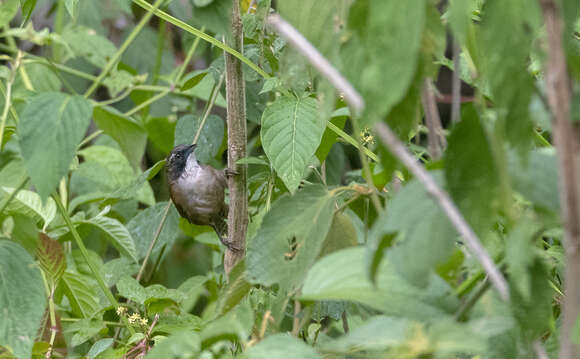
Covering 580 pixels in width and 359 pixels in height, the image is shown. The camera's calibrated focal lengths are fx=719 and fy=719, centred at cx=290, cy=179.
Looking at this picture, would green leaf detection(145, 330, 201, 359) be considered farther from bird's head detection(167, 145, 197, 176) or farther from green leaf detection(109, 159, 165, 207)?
bird's head detection(167, 145, 197, 176)

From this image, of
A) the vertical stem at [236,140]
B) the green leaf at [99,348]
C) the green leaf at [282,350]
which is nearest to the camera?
the green leaf at [282,350]

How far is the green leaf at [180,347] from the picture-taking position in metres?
0.97

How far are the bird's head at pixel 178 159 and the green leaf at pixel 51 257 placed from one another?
4.20 ft

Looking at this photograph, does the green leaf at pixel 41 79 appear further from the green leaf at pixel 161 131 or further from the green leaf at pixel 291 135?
the green leaf at pixel 291 135

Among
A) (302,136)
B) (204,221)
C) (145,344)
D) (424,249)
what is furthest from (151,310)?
(424,249)

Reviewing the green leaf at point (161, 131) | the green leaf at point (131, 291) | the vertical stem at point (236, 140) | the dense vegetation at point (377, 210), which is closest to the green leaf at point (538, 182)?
the dense vegetation at point (377, 210)

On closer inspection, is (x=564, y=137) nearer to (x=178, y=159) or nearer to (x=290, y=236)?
(x=290, y=236)

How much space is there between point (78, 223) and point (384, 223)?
1993mm

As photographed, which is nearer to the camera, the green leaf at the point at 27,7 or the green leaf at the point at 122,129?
the green leaf at the point at 27,7

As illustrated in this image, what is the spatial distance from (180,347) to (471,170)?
1.50 feet

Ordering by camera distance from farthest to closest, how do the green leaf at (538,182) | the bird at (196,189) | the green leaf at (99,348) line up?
the bird at (196,189), the green leaf at (99,348), the green leaf at (538,182)

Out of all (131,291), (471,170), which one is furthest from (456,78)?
(131,291)

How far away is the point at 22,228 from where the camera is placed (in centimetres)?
248

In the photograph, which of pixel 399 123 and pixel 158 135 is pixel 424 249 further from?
pixel 158 135
